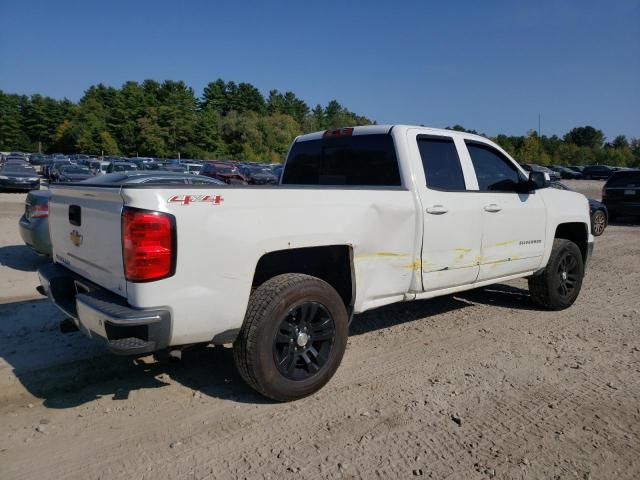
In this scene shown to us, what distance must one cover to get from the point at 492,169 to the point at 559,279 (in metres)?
1.76

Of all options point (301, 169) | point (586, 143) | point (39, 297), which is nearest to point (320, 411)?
point (301, 169)

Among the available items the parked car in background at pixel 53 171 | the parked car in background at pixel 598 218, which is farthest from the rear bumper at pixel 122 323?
the parked car in background at pixel 53 171

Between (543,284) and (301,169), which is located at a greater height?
(301,169)

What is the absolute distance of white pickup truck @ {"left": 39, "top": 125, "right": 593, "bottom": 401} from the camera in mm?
2783

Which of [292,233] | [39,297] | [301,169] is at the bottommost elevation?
[39,297]

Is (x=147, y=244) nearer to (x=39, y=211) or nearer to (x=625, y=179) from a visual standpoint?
(x=39, y=211)

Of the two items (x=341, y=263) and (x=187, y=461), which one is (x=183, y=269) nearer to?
(x=187, y=461)

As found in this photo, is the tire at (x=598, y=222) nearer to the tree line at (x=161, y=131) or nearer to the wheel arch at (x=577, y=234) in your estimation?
the wheel arch at (x=577, y=234)

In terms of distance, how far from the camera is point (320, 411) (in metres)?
3.32

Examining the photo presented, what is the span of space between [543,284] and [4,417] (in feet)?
17.4

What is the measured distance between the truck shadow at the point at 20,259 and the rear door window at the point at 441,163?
6258 mm

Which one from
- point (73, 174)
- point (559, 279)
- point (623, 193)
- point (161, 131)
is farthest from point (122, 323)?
point (161, 131)

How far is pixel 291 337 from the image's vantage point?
3383 millimetres

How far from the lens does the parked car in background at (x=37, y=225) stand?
7.25 meters
